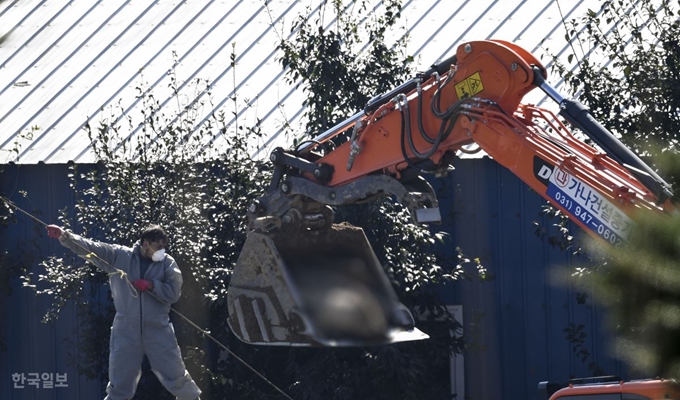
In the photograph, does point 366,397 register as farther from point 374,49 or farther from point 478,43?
point 478,43

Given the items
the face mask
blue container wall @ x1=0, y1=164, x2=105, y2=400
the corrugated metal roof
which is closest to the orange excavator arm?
the face mask

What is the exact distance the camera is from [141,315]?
792cm

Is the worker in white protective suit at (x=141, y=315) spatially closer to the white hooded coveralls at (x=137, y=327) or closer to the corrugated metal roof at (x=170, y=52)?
the white hooded coveralls at (x=137, y=327)

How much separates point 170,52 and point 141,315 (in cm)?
524

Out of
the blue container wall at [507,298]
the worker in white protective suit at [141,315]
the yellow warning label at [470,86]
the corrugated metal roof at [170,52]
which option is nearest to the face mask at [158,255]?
the worker in white protective suit at [141,315]

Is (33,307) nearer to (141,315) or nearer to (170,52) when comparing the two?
(141,315)

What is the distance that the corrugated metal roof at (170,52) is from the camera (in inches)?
444

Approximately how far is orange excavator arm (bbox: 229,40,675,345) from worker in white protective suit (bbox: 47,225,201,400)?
4.58ft

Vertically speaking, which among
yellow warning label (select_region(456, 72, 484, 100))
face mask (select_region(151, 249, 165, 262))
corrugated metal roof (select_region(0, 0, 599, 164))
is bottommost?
face mask (select_region(151, 249, 165, 262))

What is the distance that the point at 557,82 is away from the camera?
11141mm

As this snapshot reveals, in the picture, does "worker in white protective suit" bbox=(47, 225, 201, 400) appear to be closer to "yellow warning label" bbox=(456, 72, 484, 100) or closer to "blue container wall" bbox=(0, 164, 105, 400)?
"blue container wall" bbox=(0, 164, 105, 400)

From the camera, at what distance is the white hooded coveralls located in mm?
7902

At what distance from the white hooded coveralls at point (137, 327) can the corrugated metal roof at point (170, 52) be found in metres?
2.87

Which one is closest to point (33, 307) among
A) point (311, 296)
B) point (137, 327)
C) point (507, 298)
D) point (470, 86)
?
point (137, 327)
